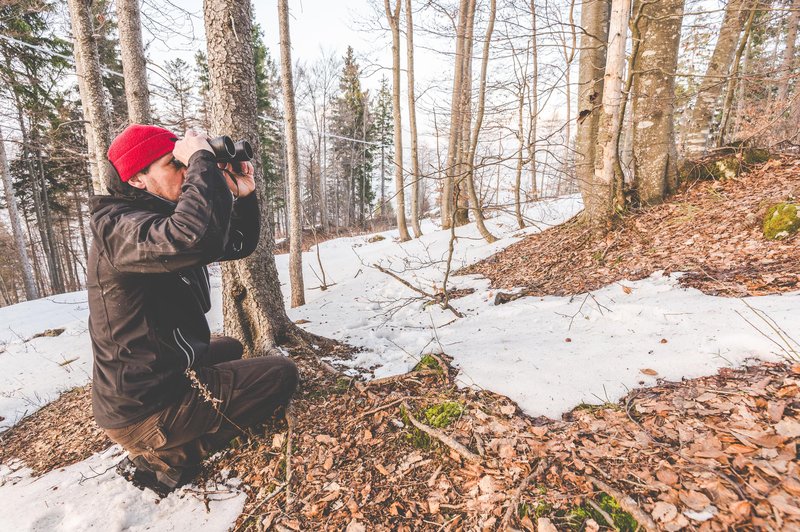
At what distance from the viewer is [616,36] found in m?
3.93

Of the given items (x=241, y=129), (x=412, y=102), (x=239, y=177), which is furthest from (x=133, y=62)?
(x=412, y=102)

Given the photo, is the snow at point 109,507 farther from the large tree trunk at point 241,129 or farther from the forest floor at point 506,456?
the large tree trunk at point 241,129

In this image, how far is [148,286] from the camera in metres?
1.81

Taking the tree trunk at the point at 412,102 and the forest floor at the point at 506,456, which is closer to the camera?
the forest floor at the point at 506,456

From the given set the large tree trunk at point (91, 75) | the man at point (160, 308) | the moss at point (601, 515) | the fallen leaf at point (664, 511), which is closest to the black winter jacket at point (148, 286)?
the man at point (160, 308)

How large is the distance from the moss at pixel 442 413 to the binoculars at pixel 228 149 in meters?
1.76

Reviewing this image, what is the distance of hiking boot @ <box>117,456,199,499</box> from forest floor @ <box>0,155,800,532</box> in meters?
0.10

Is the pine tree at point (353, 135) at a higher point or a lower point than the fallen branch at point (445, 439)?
higher

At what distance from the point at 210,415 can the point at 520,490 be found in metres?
1.69

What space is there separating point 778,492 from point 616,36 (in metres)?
4.55

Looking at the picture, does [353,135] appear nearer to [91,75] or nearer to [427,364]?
[91,75]

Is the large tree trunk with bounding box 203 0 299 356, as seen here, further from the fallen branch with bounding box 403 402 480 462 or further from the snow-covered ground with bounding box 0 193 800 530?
the fallen branch with bounding box 403 402 480 462

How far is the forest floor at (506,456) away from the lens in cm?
120

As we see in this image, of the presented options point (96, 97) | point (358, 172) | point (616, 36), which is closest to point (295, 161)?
point (96, 97)
